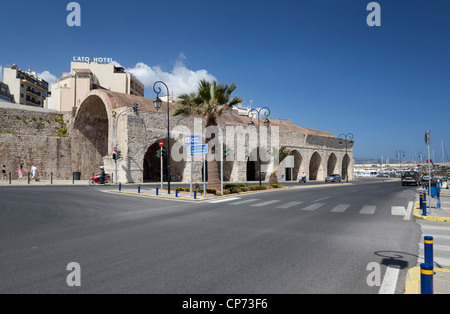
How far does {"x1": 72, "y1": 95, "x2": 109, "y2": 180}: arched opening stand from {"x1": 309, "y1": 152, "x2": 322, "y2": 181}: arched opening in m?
34.8

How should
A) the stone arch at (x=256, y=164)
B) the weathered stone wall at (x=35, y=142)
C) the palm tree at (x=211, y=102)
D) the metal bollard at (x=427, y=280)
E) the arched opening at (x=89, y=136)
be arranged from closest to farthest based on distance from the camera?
the metal bollard at (x=427, y=280), the palm tree at (x=211, y=102), the weathered stone wall at (x=35, y=142), the arched opening at (x=89, y=136), the stone arch at (x=256, y=164)

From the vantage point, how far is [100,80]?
5881cm

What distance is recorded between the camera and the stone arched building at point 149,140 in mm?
29953

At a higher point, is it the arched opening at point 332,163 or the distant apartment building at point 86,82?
the distant apartment building at point 86,82

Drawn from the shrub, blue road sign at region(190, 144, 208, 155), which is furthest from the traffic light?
blue road sign at region(190, 144, 208, 155)

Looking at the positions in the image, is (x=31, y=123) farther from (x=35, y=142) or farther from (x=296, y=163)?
(x=296, y=163)

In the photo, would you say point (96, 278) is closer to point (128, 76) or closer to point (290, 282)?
point (290, 282)

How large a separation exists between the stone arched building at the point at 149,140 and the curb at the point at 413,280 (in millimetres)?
27572

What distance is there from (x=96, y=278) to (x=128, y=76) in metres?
62.9

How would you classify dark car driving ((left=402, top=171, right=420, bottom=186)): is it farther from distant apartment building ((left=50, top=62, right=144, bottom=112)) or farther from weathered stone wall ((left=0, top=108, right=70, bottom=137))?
distant apartment building ((left=50, top=62, right=144, bottom=112))

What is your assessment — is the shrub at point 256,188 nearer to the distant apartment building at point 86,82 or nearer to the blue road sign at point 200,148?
the blue road sign at point 200,148

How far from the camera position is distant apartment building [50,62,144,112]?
50125 millimetres

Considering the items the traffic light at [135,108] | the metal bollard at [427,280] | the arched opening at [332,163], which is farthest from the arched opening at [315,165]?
the metal bollard at [427,280]
